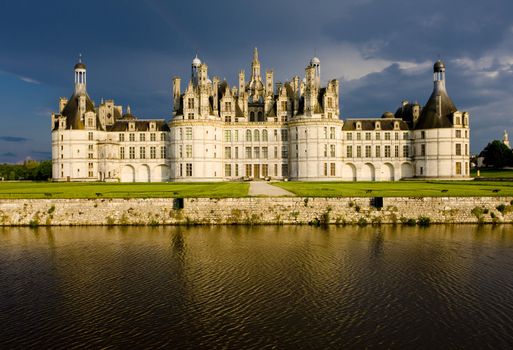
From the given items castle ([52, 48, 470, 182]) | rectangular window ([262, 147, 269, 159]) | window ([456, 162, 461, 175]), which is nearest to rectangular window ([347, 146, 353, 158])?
castle ([52, 48, 470, 182])

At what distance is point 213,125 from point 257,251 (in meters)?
54.6

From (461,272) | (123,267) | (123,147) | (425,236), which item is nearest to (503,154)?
(123,147)

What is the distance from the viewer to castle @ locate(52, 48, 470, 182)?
76.2 m

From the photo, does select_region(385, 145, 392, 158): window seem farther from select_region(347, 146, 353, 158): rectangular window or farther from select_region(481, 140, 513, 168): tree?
select_region(481, 140, 513, 168): tree

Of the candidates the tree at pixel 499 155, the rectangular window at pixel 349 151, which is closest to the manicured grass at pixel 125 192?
the rectangular window at pixel 349 151

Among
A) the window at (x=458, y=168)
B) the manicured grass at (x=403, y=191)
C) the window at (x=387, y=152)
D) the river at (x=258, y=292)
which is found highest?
the window at (x=387, y=152)

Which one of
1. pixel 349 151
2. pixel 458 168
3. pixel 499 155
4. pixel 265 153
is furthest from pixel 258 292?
pixel 499 155

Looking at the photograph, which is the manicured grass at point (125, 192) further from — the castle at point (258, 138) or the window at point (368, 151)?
the window at point (368, 151)

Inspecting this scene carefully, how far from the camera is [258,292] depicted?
1772 centimetres

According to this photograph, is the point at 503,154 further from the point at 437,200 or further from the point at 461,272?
the point at 461,272

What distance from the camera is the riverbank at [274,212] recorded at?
3556 centimetres

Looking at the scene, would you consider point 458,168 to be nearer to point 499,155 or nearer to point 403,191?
point 403,191

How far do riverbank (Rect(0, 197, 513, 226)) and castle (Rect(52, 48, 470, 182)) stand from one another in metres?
39.2

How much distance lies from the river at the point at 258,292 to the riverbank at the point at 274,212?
19.6 ft
